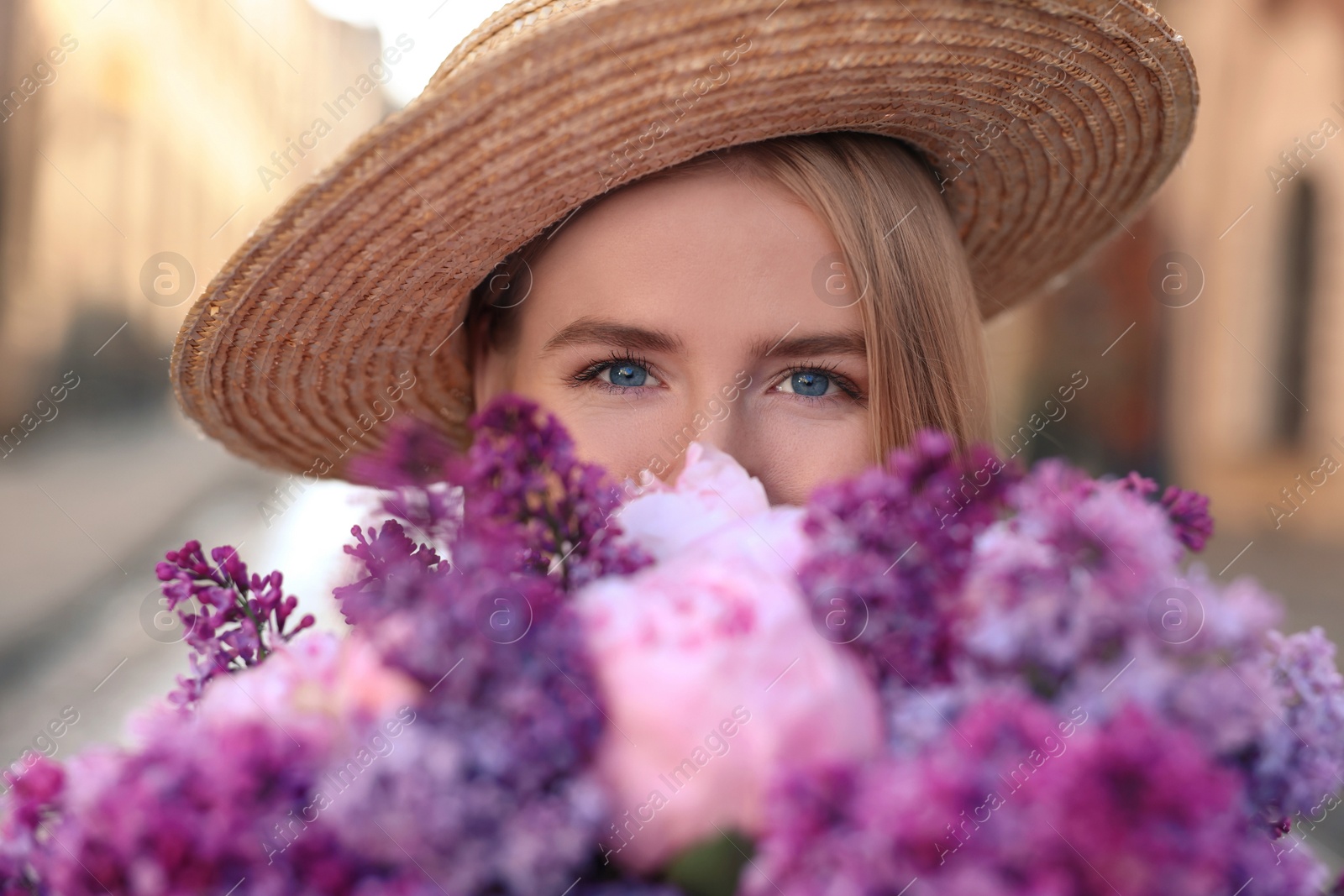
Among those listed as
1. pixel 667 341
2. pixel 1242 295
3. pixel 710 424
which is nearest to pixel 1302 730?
pixel 710 424

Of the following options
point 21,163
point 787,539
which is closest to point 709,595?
point 787,539

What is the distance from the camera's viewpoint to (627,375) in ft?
3.87

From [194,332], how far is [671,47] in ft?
2.23

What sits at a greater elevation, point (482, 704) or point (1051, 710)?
point (482, 704)

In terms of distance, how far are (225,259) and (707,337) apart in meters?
3.89

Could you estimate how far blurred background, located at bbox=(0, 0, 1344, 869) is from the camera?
521cm

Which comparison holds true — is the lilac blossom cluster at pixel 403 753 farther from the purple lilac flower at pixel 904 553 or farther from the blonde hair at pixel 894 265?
the blonde hair at pixel 894 265

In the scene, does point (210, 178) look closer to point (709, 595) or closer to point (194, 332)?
point (194, 332)

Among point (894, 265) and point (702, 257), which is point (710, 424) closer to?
point (702, 257)

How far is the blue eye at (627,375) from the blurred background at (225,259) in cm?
223

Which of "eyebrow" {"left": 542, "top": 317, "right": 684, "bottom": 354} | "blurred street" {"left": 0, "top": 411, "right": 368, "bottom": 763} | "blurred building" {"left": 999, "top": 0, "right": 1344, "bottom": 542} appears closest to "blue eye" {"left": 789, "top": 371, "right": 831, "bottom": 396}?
"eyebrow" {"left": 542, "top": 317, "right": 684, "bottom": 354}

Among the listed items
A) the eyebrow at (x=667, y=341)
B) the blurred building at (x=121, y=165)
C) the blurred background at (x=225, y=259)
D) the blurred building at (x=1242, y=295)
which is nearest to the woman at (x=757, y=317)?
the eyebrow at (x=667, y=341)

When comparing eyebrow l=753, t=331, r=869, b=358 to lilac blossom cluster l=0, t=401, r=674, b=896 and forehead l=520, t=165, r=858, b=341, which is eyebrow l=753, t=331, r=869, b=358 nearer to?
forehead l=520, t=165, r=858, b=341

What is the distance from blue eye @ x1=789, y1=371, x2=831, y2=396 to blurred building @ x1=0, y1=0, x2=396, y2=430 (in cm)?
500
